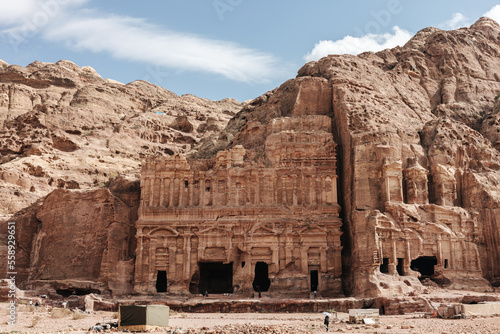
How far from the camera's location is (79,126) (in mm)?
81625

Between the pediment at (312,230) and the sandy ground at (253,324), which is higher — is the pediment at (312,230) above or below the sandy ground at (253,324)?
above

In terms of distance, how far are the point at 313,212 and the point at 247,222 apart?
5.29 meters

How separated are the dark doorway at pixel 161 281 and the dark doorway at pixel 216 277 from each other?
300 centimetres

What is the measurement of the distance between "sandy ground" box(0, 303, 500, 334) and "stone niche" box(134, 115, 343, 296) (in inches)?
304

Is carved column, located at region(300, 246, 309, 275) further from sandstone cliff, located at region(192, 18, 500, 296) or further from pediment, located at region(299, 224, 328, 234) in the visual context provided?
sandstone cliff, located at region(192, 18, 500, 296)

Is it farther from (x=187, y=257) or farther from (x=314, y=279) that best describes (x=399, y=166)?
(x=187, y=257)

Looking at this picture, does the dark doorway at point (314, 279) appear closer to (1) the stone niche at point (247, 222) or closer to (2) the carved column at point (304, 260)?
(1) the stone niche at point (247, 222)

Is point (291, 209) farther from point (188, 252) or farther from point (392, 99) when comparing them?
point (392, 99)

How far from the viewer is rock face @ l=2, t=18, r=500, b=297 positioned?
159 ft

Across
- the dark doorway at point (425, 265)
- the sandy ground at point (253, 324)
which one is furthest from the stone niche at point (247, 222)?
the sandy ground at point (253, 324)

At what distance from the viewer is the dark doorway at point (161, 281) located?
50375mm

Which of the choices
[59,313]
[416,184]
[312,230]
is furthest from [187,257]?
[416,184]

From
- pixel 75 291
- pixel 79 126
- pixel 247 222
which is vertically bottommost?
pixel 75 291

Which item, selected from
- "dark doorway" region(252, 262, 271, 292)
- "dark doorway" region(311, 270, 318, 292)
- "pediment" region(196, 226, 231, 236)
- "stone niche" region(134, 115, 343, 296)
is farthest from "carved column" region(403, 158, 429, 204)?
"pediment" region(196, 226, 231, 236)
